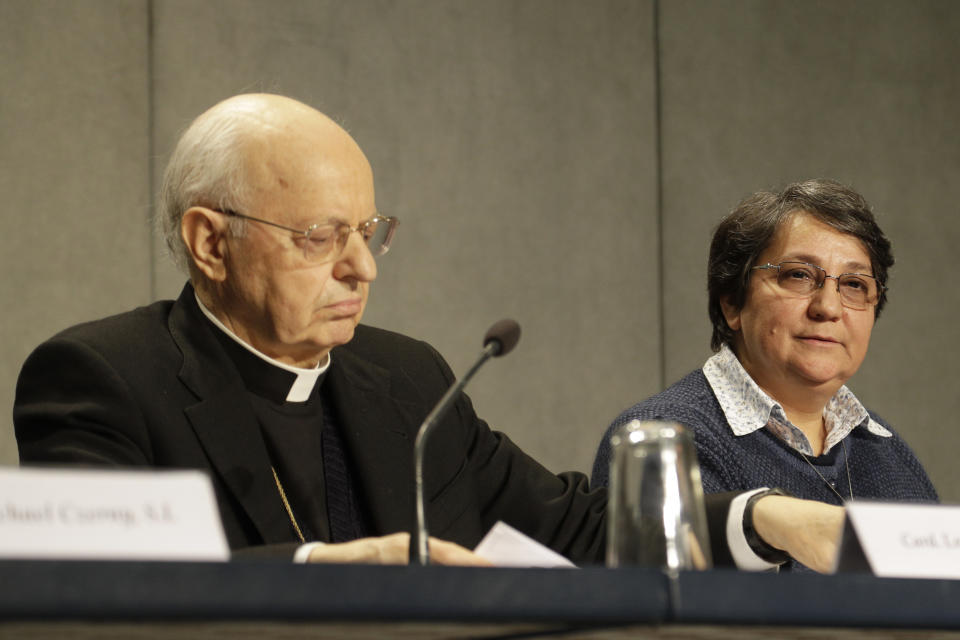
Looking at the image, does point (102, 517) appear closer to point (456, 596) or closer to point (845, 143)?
point (456, 596)

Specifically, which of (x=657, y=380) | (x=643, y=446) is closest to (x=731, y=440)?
(x=643, y=446)

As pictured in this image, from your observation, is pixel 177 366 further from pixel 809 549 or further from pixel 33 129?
pixel 33 129

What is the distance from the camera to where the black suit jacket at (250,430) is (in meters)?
1.59

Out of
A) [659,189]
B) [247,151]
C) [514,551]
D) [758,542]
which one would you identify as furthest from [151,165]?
[514,551]

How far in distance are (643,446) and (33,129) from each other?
2272 mm

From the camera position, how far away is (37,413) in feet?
5.13

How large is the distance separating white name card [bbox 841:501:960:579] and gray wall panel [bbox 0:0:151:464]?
228 cm

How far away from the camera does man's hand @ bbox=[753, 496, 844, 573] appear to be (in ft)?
4.74

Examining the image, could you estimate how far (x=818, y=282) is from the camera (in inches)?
96.9

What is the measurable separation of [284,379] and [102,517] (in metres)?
0.97

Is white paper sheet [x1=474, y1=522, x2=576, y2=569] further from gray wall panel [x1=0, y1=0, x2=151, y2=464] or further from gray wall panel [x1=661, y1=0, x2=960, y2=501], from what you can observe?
gray wall panel [x1=661, y1=0, x2=960, y2=501]

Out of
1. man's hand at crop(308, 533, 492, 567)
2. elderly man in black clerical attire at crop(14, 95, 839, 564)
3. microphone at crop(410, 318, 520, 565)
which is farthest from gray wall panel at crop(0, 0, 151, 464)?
man's hand at crop(308, 533, 492, 567)

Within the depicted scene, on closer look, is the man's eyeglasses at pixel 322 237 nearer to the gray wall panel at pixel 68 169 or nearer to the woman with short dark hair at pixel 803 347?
the woman with short dark hair at pixel 803 347

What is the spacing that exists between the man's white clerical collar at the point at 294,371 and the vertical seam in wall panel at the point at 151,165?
122 cm
